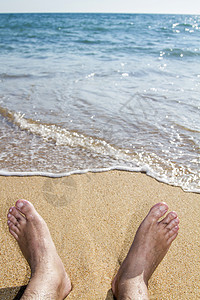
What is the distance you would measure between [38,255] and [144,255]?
62cm

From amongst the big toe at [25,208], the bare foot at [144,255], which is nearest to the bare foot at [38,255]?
the big toe at [25,208]

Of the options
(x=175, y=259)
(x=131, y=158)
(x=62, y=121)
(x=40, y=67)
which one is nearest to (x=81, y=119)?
(x=62, y=121)

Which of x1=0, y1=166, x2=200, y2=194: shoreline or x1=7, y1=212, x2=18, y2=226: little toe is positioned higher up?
x1=7, y1=212, x2=18, y2=226: little toe

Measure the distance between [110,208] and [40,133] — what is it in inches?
60.8

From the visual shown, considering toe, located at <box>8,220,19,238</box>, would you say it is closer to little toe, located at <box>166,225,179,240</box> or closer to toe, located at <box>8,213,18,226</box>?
toe, located at <box>8,213,18,226</box>

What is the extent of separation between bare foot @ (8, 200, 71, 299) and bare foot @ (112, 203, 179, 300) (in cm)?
31

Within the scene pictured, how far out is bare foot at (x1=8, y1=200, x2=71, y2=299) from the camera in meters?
1.27

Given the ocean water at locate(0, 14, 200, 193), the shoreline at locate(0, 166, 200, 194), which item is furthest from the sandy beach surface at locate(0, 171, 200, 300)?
the ocean water at locate(0, 14, 200, 193)

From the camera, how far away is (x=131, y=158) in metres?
2.58

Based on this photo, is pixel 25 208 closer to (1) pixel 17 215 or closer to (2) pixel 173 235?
(1) pixel 17 215

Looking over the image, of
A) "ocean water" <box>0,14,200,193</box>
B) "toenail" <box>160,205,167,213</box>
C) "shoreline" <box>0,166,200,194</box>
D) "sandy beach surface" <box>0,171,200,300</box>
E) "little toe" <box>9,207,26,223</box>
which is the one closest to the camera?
"sandy beach surface" <box>0,171,200,300</box>

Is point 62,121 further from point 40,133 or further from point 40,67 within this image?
point 40,67

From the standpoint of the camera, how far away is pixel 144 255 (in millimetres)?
1492

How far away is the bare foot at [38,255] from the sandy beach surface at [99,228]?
72 millimetres
